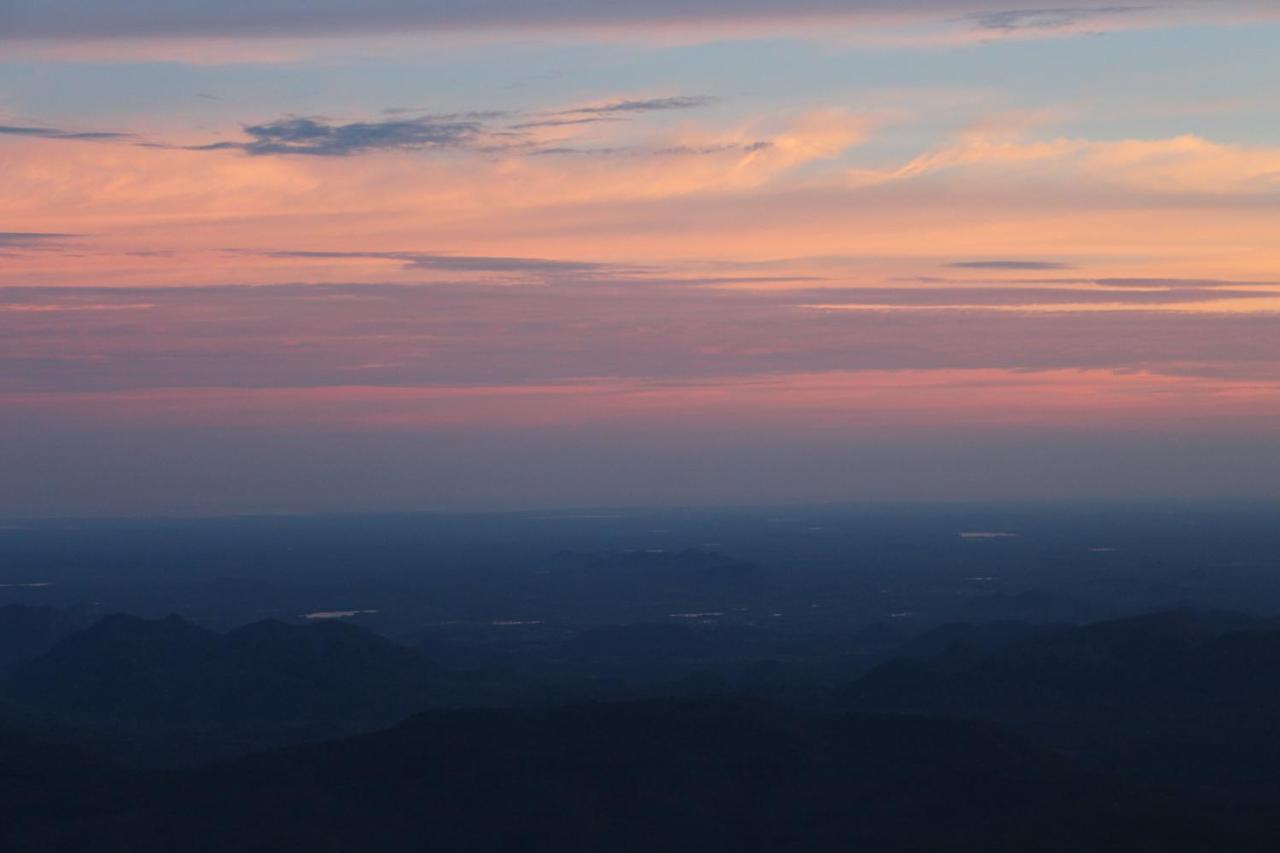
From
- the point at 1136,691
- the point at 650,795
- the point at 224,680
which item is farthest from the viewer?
the point at 224,680

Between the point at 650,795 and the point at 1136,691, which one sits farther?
the point at 1136,691

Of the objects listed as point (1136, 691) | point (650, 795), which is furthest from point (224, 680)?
point (1136, 691)

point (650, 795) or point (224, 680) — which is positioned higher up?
point (650, 795)

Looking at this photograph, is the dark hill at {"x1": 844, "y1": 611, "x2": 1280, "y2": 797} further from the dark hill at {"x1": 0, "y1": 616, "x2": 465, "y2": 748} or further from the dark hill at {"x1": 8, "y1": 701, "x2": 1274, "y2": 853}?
the dark hill at {"x1": 0, "y1": 616, "x2": 465, "y2": 748}

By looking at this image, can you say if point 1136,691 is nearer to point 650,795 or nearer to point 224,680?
point 650,795

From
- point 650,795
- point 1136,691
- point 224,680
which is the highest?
point 650,795

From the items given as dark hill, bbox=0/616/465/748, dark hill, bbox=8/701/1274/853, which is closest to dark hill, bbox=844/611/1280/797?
dark hill, bbox=8/701/1274/853

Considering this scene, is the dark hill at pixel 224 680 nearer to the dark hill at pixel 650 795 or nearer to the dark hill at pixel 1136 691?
the dark hill at pixel 650 795

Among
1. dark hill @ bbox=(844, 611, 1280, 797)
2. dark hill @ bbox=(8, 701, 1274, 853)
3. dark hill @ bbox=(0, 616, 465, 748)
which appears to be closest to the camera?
dark hill @ bbox=(8, 701, 1274, 853)

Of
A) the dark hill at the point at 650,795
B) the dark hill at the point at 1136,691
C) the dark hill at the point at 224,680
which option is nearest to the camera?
the dark hill at the point at 650,795

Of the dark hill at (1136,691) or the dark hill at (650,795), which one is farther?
the dark hill at (1136,691)

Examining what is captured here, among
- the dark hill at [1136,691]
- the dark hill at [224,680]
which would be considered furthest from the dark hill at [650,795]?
the dark hill at [224,680]

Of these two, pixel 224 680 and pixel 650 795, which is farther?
pixel 224 680

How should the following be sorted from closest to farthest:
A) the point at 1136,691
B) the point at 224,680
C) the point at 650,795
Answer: the point at 650,795
the point at 1136,691
the point at 224,680
